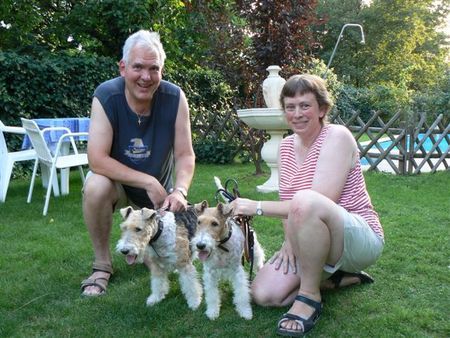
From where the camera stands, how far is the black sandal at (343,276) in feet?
9.41

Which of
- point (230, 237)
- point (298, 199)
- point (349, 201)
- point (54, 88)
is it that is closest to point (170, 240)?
point (230, 237)

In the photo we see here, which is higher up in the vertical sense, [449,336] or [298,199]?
[298,199]

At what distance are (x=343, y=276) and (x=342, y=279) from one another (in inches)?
1.0

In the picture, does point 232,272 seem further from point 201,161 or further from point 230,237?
point 201,161

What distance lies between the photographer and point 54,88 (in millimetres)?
8773

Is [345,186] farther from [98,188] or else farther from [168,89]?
[98,188]

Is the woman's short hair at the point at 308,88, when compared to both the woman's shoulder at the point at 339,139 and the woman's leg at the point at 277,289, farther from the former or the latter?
the woman's leg at the point at 277,289

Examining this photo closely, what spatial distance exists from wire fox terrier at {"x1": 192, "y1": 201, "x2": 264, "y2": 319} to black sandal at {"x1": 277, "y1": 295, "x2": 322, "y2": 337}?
0.26 meters

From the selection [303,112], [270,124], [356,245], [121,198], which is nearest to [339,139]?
[303,112]

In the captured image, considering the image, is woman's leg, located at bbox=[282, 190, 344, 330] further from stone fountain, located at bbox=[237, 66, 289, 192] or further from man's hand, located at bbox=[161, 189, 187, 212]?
stone fountain, located at bbox=[237, 66, 289, 192]

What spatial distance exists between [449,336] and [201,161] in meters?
7.66

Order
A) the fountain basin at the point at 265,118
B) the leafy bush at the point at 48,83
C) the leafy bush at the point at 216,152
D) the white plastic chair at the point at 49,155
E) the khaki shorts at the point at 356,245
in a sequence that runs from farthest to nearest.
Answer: the leafy bush at the point at 216,152
the leafy bush at the point at 48,83
the fountain basin at the point at 265,118
the white plastic chair at the point at 49,155
the khaki shorts at the point at 356,245

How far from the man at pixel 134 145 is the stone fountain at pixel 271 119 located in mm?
2937

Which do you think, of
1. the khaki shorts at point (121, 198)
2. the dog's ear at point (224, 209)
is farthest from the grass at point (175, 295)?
the dog's ear at point (224, 209)
